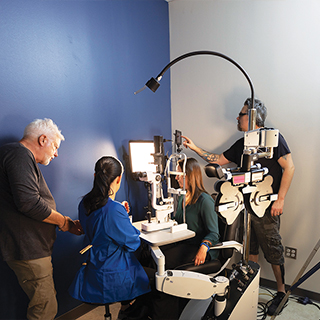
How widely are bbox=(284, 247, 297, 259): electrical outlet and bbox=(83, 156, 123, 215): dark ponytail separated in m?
1.94

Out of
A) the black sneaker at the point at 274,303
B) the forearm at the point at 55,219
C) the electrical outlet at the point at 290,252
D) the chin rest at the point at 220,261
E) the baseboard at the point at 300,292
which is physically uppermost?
the forearm at the point at 55,219

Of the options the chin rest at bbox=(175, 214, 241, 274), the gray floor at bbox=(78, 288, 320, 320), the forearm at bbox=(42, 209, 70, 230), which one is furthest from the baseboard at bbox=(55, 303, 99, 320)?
the chin rest at bbox=(175, 214, 241, 274)

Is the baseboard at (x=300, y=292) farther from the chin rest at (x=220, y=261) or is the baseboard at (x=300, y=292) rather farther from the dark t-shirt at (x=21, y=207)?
the dark t-shirt at (x=21, y=207)

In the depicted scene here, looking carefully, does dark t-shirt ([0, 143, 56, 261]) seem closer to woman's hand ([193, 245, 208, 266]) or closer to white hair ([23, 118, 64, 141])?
white hair ([23, 118, 64, 141])

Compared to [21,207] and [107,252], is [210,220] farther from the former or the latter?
[21,207]

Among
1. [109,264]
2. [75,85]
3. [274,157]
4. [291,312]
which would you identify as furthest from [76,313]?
[274,157]

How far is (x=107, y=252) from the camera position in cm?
162

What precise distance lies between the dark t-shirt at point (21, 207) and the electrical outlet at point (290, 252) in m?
2.23

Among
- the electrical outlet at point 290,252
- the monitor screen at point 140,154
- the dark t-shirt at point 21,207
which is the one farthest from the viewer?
the monitor screen at point 140,154

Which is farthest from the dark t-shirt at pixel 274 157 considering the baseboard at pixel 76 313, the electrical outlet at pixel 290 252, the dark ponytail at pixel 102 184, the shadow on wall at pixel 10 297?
the shadow on wall at pixel 10 297

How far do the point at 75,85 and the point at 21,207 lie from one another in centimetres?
113

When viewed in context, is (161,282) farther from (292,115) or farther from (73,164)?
(292,115)

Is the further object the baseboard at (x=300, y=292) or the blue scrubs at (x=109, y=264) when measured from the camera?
the baseboard at (x=300, y=292)

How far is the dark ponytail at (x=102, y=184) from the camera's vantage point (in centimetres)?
163
